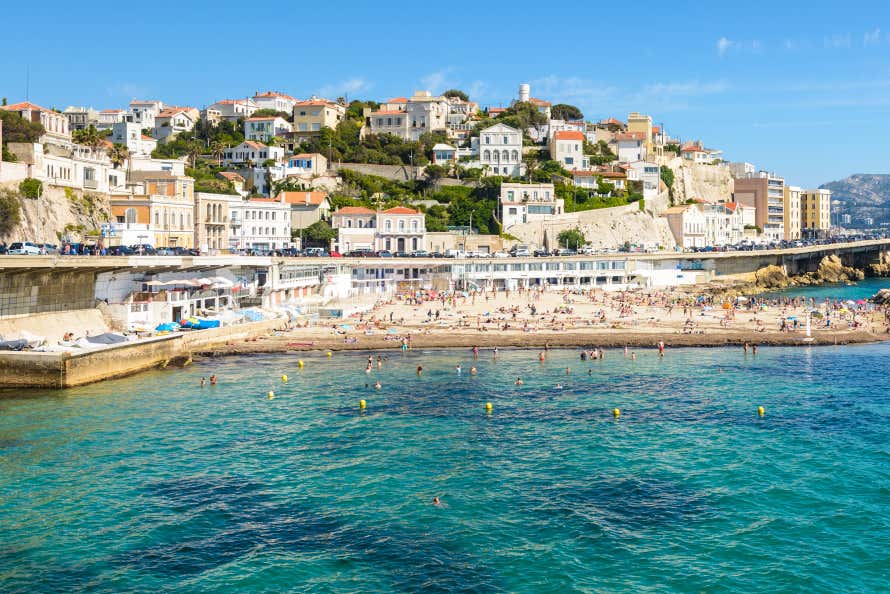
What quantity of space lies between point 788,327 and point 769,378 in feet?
54.6

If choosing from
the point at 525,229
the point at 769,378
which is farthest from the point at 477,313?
the point at 525,229

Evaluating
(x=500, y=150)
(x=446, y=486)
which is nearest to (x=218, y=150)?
(x=500, y=150)

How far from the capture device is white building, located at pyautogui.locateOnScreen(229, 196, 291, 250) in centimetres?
8169

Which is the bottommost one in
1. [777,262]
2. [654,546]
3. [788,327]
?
[654,546]

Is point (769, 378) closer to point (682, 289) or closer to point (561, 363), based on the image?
point (561, 363)

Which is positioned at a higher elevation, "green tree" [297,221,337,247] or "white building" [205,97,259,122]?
"white building" [205,97,259,122]

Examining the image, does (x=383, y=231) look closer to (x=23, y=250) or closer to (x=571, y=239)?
(x=571, y=239)

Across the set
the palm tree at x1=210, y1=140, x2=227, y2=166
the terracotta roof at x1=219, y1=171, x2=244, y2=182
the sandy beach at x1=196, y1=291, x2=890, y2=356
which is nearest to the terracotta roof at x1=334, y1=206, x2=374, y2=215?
the terracotta roof at x1=219, y1=171, x2=244, y2=182

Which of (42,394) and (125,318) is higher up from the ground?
(125,318)

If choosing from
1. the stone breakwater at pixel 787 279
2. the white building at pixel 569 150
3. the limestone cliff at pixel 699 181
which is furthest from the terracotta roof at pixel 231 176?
the limestone cliff at pixel 699 181

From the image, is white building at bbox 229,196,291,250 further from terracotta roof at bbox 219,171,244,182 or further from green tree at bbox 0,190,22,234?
green tree at bbox 0,190,22,234

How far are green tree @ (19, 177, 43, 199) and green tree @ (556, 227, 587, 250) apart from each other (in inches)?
2166

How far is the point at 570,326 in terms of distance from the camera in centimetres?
5638

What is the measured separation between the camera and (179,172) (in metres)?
82.2
